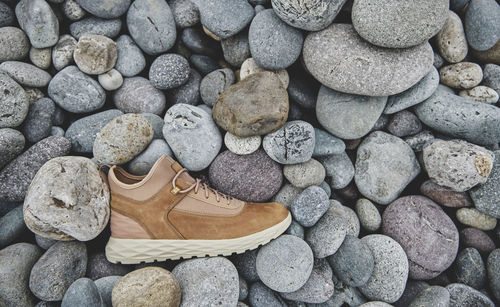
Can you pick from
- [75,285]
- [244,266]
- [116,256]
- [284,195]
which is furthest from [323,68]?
[75,285]

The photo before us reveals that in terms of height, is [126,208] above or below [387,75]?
below

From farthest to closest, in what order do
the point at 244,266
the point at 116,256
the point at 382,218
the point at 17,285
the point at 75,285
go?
the point at 382,218 < the point at 244,266 < the point at 116,256 < the point at 17,285 < the point at 75,285

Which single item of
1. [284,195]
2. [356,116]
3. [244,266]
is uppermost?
[356,116]

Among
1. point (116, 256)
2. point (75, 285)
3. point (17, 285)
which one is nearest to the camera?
point (75, 285)

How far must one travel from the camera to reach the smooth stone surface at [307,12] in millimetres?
1845

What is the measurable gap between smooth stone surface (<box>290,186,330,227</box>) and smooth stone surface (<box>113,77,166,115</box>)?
124cm

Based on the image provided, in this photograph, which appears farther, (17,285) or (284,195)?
A: (284,195)

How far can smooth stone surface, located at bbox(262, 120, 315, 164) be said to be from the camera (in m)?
2.03

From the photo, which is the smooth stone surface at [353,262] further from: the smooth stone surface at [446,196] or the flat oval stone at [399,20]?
the flat oval stone at [399,20]

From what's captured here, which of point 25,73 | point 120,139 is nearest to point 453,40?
point 120,139

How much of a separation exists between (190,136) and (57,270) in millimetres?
1092

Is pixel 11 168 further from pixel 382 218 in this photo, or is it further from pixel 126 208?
pixel 382 218

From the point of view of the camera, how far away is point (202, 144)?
2109mm

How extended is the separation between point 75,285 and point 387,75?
2148 millimetres
